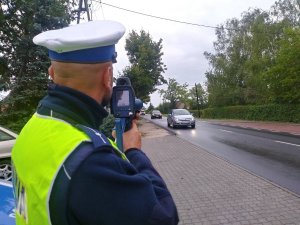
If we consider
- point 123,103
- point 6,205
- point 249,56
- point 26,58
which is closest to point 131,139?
point 123,103

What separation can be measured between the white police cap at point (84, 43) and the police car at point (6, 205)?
6.08 ft

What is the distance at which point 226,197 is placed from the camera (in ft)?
20.1

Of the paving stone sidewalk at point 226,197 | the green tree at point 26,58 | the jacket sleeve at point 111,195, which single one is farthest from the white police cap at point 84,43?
the green tree at point 26,58

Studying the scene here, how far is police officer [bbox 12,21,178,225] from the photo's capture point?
Result: 1.14 meters

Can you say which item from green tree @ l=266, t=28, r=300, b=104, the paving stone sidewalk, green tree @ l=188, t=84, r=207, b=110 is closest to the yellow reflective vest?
the paving stone sidewalk

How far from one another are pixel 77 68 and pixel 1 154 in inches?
265

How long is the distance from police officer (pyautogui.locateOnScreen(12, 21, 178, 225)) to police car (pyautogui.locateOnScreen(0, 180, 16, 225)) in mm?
1479

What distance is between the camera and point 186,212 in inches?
215

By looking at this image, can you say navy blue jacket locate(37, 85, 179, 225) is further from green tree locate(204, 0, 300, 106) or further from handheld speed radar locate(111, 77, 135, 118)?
green tree locate(204, 0, 300, 106)

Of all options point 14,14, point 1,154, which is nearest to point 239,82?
point 14,14

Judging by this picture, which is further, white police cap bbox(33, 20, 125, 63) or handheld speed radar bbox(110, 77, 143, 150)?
handheld speed radar bbox(110, 77, 143, 150)

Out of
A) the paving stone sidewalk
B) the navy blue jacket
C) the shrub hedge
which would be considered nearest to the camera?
the navy blue jacket

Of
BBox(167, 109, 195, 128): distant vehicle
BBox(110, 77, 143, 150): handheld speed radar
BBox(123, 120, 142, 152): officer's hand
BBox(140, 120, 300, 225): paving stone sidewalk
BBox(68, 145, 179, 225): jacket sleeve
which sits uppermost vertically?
BBox(110, 77, 143, 150): handheld speed radar

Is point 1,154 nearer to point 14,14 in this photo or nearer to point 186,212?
point 186,212
